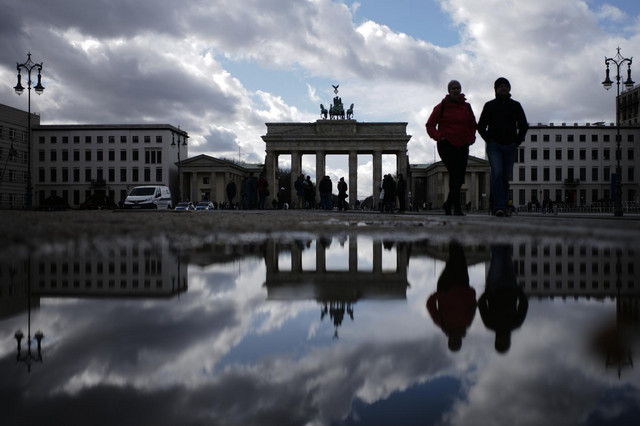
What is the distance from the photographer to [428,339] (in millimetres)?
1211

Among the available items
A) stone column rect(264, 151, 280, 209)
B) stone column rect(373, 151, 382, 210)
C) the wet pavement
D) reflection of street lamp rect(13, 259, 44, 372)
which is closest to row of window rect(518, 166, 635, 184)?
stone column rect(373, 151, 382, 210)

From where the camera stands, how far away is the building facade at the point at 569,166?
91438 millimetres

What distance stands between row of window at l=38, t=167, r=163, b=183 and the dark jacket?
84.2 meters

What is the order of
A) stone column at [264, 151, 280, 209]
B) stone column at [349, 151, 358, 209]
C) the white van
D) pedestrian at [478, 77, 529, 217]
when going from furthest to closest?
stone column at [349, 151, 358, 209]
stone column at [264, 151, 280, 209]
the white van
pedestrian at [478, 77, 529, 217]

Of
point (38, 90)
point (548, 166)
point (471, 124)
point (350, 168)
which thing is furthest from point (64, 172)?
point (471, 124)

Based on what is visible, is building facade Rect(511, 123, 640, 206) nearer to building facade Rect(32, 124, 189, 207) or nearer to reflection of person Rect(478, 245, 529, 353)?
building facade Rect(32, 124, 189, 207)

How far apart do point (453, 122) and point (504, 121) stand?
2.89 ft

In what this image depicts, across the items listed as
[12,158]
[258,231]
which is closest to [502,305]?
[258,231]

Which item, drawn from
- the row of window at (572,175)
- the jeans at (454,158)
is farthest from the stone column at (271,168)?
the jeans at (454,158)

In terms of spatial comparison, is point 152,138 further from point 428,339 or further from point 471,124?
point 428,339

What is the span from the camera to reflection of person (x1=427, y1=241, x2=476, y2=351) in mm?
1277

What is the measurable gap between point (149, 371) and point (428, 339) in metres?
0.58

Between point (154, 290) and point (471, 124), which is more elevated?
point (471, 124)

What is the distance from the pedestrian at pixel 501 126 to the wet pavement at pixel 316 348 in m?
7.70
